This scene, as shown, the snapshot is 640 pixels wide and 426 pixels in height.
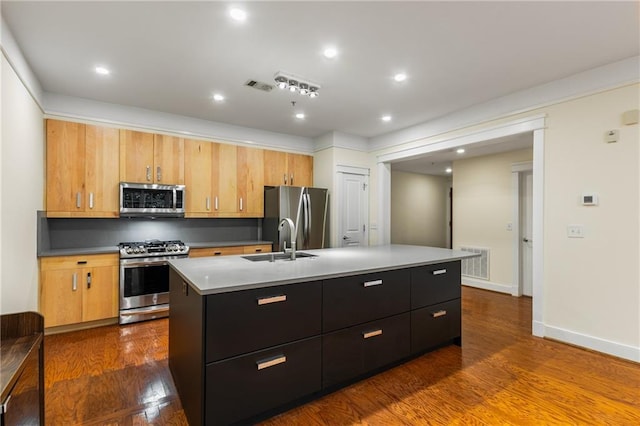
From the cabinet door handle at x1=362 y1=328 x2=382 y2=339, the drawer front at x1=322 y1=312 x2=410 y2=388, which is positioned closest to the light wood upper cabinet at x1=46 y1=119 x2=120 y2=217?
the drawer front at x1=322 y1=312 x2=410 y2=388

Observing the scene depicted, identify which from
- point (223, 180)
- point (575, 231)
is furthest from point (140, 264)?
point (575, 231)

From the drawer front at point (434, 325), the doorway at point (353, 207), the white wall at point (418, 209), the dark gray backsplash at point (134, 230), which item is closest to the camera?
the drawer front at point (434, 325)

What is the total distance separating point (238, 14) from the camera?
6.89 ft

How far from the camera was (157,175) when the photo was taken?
4.09 meters

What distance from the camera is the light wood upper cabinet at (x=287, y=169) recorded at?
501 centimetres

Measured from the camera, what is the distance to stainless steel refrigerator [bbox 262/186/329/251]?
459 centimetres

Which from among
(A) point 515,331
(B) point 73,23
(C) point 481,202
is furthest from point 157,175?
(C) point 481,202

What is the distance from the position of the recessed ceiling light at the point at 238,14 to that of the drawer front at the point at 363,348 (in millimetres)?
2223

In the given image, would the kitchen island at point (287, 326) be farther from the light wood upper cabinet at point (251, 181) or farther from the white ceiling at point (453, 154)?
the light wood upper cabinet at point (251, 181)

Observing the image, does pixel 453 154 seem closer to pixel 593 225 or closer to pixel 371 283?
pixel 593 225

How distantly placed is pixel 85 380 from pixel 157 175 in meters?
2.49

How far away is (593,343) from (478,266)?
8.87ft

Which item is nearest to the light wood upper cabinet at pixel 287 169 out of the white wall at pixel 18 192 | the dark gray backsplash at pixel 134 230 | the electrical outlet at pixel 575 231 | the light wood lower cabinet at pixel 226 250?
the dark gray backsplash at pixel 134 230

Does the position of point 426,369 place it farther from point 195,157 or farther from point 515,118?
point 195,157
